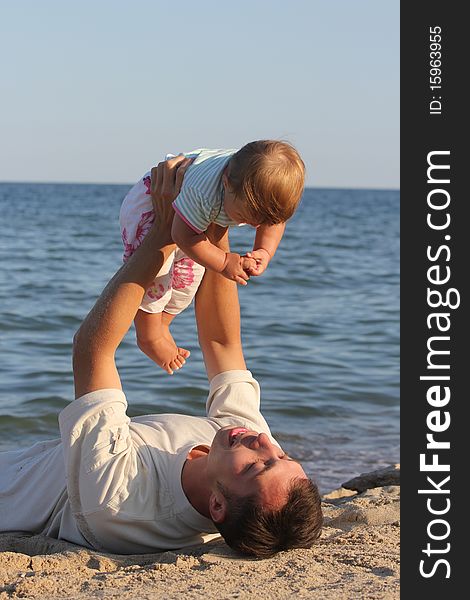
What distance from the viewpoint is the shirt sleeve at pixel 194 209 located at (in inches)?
152

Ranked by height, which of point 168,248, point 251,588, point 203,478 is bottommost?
point 251,588

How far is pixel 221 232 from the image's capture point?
13.3 ft

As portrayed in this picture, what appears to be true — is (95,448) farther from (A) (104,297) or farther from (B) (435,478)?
(B) (435,478)

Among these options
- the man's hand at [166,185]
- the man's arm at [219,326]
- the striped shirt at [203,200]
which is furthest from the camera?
the man's arm at [219,326]

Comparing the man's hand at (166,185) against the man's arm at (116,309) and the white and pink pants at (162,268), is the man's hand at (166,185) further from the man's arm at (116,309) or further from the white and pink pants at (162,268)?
the white and pink pants at (162,268)

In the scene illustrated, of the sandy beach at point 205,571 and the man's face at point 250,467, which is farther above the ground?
the man's face at point 250,467

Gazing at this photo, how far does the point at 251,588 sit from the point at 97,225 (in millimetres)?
27493

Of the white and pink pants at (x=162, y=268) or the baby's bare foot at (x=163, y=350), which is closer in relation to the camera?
the white and pink pants at (x=162, y=268)

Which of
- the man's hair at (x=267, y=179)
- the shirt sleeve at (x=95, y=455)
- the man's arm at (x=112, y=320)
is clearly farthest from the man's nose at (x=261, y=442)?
the man's hair at (x=267, y=179)

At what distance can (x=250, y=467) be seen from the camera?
3482 mm

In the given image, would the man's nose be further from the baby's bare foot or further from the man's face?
the baby's bare foot

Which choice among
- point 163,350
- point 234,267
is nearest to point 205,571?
point 234,267

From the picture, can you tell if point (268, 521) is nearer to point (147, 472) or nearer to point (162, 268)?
point (147, 472)

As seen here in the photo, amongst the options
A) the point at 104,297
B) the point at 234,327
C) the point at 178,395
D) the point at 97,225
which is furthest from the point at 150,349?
the point at 97,225
